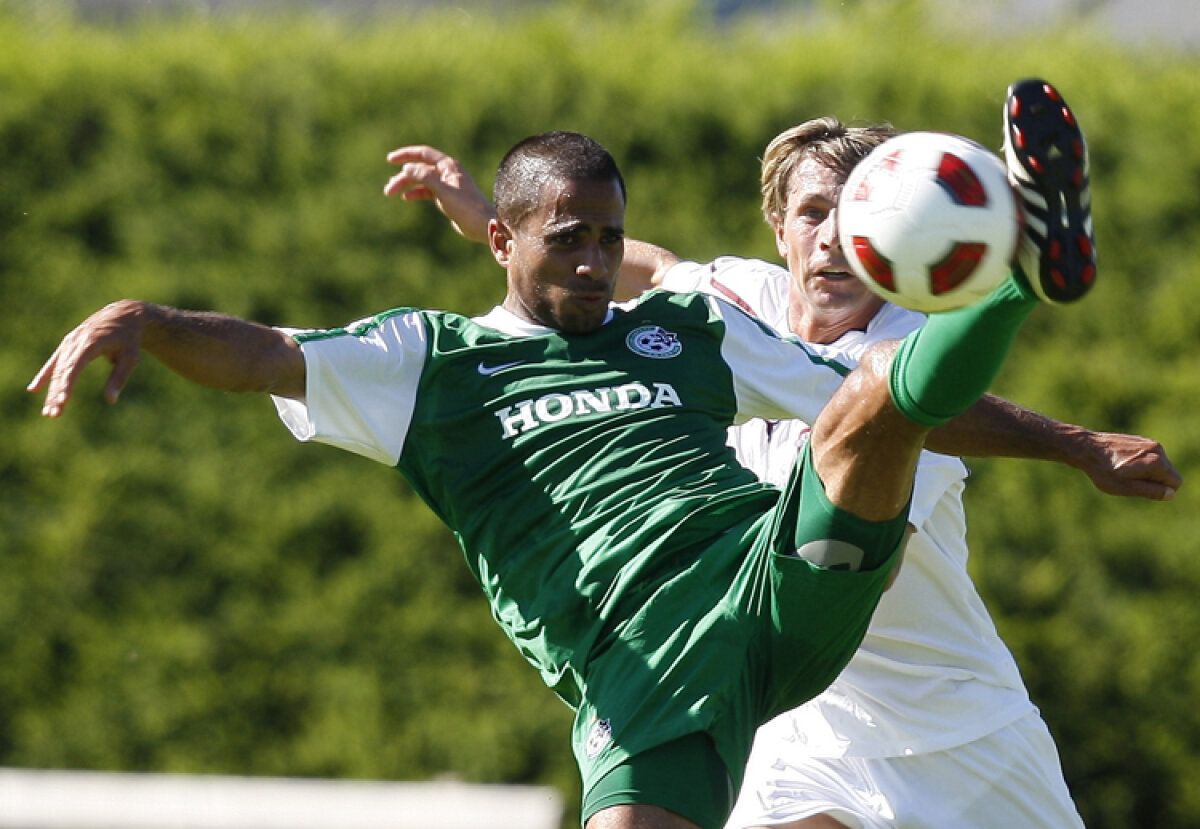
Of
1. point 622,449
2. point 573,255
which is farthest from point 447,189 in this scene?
point 622,449

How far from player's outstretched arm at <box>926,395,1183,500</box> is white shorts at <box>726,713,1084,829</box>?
832mm

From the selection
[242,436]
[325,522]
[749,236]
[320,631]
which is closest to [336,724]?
[320,631]

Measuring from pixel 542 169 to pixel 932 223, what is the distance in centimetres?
155

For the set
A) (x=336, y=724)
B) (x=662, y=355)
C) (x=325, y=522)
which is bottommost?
(x=336, y=724)

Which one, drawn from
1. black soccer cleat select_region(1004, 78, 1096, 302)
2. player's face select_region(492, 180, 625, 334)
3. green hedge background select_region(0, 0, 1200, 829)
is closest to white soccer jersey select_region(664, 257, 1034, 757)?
player's face select_region(492, 180, 625, 334)

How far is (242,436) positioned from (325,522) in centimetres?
55

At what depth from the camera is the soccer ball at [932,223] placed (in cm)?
295

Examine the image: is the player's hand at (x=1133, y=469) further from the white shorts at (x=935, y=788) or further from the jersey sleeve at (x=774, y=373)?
the white shorts at (x=935, y=788)

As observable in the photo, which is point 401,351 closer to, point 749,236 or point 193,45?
point 749,236

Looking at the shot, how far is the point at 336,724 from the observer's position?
7.47 m

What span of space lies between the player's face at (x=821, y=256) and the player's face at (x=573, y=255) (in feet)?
2.09

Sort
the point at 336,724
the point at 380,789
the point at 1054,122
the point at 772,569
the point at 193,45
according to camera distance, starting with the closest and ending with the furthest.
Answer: the point at 1054,122 → the point at 772,569 → the point at 380,789 → the point at 336,724 → the point at 193,45

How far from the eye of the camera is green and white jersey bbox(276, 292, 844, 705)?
3.81 metres

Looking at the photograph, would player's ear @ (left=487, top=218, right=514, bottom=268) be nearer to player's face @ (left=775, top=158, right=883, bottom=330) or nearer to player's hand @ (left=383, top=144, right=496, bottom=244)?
player's hand @ (left=383, top=144, right=496, bottom=244)
